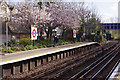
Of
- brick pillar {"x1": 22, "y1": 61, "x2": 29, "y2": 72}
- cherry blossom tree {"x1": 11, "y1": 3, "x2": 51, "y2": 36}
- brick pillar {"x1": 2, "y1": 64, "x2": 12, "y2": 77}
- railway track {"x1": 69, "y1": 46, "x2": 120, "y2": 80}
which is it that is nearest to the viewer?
railway track {"x1": 69, "y1": 46, "x2": 120, "y2": 80}

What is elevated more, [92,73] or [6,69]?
[6,69]

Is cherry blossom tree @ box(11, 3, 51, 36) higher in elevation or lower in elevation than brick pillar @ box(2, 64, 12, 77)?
higher

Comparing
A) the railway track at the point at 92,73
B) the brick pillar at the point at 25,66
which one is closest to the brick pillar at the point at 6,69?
the brick pillar at the point at 25,66

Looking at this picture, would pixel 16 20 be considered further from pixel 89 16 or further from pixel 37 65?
pixel 89 16

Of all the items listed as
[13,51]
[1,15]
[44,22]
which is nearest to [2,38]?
[1,15]

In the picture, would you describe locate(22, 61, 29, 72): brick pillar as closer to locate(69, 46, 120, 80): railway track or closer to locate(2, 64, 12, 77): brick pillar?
locate(2, 64, 12, 77): brick pillar

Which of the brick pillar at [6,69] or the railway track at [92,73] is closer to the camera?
the railway track at [92,73]

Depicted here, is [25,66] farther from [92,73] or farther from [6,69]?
[92,73]

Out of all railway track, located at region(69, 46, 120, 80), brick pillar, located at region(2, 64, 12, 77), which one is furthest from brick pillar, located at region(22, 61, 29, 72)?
railway track, located at region(69, 46, 120, 80)

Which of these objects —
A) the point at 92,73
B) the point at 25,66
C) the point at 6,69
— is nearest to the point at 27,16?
the point at 25,66

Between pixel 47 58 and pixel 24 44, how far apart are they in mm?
5464

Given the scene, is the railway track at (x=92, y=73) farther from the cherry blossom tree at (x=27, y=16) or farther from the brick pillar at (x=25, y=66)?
the cherry blossom tree at (x=27, y=16)

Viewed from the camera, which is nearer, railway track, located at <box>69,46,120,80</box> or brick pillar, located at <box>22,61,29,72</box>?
railway track, located at <box>69,46,120,80</box>

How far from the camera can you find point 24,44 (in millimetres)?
23938
